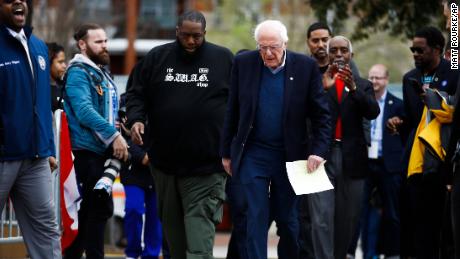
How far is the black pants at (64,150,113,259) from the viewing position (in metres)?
11.1

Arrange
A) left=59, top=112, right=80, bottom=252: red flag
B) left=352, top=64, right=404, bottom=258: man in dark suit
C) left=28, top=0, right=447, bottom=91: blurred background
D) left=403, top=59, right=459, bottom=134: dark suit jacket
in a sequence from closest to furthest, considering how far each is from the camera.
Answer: left=403, top=59, right=459, bottom=134: dark suit jacket
left=59, top=112, right=80, bottom=252: red flag
left=352, top=64, right=404, bottom=258: man in dark suit
left=28, top=0, right=447, bottom=91: blurred background

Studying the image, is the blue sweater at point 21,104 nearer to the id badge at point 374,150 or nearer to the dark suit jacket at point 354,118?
the dark suit jacket at point 354,118

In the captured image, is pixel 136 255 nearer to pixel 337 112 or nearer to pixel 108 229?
pixel 337 112

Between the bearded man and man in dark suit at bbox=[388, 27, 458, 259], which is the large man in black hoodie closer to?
the bearded man

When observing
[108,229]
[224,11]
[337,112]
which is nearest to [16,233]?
[337,112]

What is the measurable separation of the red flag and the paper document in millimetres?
2407

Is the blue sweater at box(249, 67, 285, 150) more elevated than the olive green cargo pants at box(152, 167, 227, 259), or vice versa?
the blue sweater at box(249, 67, 285, 150)

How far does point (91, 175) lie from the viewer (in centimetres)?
1120

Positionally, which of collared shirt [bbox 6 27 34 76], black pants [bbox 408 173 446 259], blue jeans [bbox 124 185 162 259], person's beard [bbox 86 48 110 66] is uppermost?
collared shirt [bbox 6 27 34 76]

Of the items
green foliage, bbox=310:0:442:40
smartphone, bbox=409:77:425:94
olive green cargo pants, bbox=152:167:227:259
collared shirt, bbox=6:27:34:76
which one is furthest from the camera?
green foliage, bbox=310:0:442:40

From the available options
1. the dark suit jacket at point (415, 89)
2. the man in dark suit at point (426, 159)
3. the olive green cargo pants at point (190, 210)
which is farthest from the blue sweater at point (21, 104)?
the dark suit jacket at point (415, 89)

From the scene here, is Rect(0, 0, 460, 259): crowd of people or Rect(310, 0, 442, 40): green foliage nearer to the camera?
Rect(0, 0, 460, 259): crowd of people

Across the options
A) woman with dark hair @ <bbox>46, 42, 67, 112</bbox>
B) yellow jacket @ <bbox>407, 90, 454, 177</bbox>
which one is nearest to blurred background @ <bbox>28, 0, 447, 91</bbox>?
woman with dark hair @ <bbox>46, 42, 67, 112</bbox>

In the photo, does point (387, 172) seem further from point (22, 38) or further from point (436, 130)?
point (22, 38)
